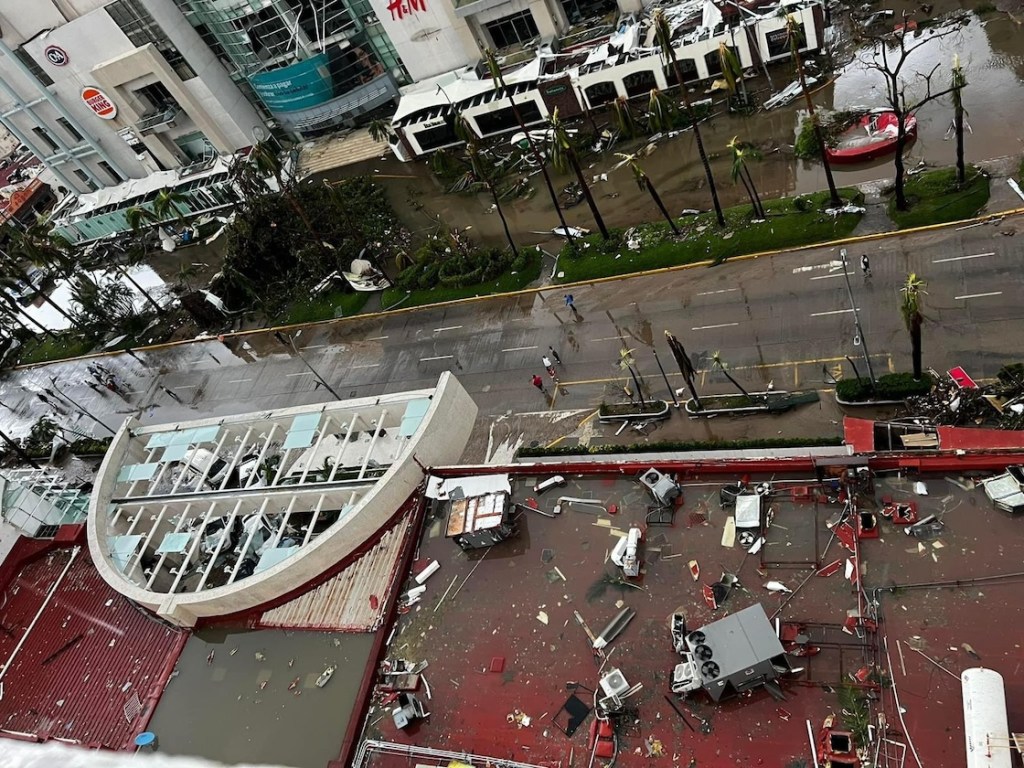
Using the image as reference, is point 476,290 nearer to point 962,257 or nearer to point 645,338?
point 645,338

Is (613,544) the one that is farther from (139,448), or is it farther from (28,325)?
(28,325)

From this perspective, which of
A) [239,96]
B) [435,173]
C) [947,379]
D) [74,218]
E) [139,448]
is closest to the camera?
[947,379]

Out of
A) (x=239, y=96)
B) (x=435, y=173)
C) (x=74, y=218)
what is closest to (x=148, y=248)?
(x=74, y=218)

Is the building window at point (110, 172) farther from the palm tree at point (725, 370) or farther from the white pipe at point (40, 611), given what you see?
the palm tree at point (725, 370)

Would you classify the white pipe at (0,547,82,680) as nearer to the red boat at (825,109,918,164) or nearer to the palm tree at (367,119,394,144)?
the palm tree at (367,119,394,144)

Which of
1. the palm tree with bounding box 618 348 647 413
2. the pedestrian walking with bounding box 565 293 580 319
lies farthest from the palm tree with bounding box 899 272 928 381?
the pedestrian walking with bounding box 565 293 580 319
